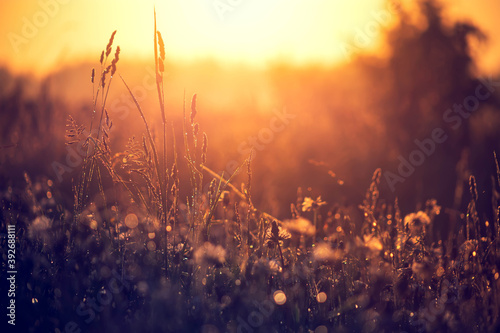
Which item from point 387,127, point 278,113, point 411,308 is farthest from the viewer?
point 387,127

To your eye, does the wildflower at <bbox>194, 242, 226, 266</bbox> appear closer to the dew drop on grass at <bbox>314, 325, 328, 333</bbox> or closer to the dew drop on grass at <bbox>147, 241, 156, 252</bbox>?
the dew drop on grass at <bbox>147, 241, 156, 252</bbox>

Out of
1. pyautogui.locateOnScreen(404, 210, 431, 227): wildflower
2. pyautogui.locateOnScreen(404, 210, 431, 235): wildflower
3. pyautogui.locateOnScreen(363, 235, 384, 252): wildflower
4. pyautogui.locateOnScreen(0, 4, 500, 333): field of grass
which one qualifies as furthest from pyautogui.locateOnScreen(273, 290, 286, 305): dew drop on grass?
pyautogui.locateOnScreen(404, 210, 431, 227): wildflower

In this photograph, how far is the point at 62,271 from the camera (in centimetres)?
243

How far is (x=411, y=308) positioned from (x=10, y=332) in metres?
1.86

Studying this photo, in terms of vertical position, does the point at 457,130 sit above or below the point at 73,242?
above

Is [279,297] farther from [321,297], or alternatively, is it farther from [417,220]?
[417,220]

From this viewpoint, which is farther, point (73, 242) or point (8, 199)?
point (8, 199)

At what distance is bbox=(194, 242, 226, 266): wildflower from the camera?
2.37 metres

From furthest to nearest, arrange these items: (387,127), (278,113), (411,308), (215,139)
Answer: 1. (387,127)
2. (278,113)
3. (215,139)
4. (411,308)

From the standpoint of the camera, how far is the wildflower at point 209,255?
2.37 metres

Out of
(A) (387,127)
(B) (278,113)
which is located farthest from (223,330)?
(A) (387,127)

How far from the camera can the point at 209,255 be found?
2.39 meters

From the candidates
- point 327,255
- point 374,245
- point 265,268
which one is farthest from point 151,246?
point 374,245

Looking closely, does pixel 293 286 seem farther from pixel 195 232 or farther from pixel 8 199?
pixel 8 199
